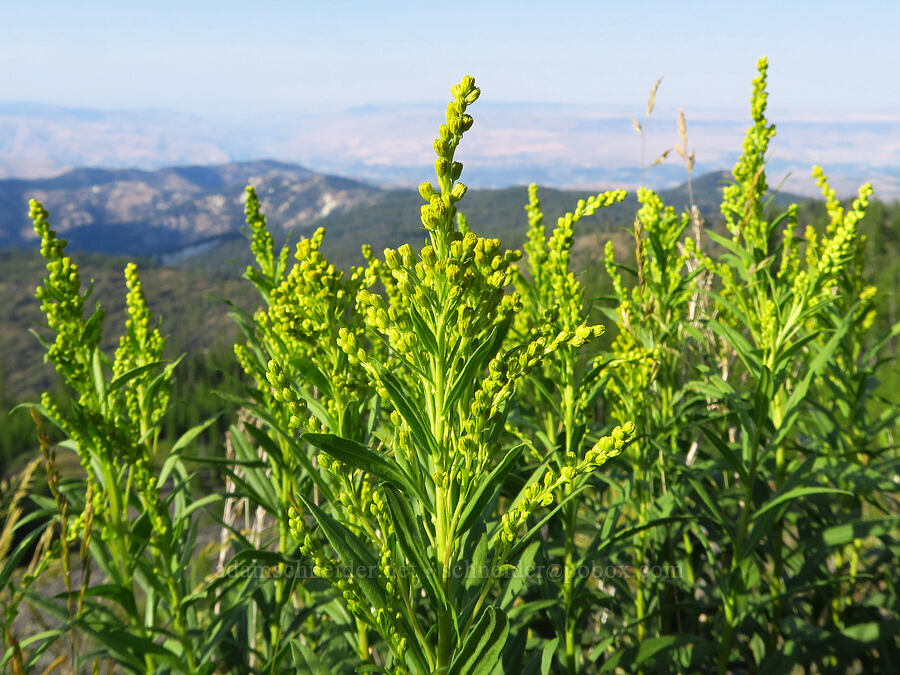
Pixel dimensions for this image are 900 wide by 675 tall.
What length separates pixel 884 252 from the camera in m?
121

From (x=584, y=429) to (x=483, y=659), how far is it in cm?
139

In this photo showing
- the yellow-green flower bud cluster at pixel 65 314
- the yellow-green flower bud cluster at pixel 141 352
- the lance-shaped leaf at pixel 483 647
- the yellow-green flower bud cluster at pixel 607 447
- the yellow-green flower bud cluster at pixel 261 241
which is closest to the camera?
the yellow-green flower bud cluster at pixel 607 447

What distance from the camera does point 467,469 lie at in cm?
188

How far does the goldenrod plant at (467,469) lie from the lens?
1.88m

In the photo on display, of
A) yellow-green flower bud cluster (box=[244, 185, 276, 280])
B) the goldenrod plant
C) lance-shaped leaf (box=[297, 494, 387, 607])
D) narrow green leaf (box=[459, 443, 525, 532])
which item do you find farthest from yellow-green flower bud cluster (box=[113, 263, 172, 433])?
narrow green leaf (box=[459, 443, 525, 532])

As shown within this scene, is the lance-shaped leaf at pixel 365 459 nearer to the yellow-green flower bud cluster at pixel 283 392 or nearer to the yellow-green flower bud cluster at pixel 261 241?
the yellow-green flower bud cluster at pixel 283 392

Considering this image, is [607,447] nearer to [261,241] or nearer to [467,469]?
[467,469]

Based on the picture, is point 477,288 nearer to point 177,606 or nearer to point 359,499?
point 359,499

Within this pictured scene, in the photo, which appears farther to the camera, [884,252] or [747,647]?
[884,252]

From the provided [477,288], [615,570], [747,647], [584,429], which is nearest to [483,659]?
[477,288]

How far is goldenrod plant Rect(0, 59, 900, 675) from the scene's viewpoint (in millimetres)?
1880

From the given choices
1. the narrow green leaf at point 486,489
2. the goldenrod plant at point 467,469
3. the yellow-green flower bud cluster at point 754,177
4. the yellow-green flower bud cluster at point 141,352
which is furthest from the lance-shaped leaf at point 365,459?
the yellow-green flower bud cluster at point 754,177

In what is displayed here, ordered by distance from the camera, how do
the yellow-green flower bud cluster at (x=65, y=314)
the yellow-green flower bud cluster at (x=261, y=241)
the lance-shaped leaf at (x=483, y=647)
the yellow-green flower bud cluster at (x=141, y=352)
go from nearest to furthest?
the lance-shaped leaf at (x=483, y=647) → the yellow-green flower bud cluster at (x=65, y=314) → the yellow-green flower bud cluster at (x=141, y=352) → the yellow-green flower bud cluster at (x=261, y=241)

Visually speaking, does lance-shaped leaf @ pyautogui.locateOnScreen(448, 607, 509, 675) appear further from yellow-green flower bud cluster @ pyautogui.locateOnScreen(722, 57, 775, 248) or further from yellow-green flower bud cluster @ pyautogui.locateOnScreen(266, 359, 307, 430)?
yellow-green flower bud cluster @ pyautogui.locateOnScreen(722, 57, 775, 248)
